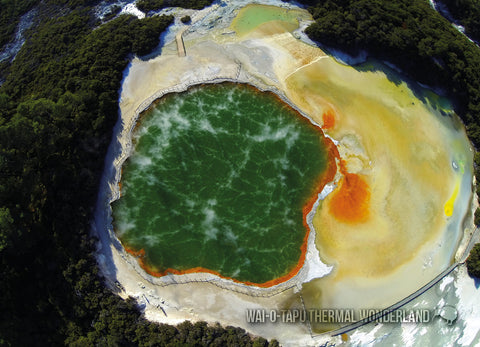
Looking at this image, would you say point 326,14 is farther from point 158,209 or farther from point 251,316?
point 251,316

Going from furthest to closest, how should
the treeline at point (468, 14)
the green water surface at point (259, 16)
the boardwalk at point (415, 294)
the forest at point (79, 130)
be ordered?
the treeline at point (468, 14) → the green water surface at point (259, 16) → the boardwalk at point (415, 294) → the forest at point (79, 130)

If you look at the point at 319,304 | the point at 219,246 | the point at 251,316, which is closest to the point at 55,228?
the point at 219,246

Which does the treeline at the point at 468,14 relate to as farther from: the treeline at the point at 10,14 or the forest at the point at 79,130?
the treeline at the point at 10,14

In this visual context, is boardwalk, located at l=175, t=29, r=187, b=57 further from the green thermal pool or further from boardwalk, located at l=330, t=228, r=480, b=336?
boardwalk, located at l=330, t=228, r=480, b=336


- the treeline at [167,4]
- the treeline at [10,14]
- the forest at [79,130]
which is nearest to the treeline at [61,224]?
the forest at [79,130]

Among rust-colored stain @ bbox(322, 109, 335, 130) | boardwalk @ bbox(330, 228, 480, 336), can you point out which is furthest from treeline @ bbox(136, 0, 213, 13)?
boardwalk @ bbox(330, 228, 480, 336)

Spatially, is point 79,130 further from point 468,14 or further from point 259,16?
point 468,14

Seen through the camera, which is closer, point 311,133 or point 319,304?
point 319,304

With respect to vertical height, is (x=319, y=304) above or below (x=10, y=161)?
below
